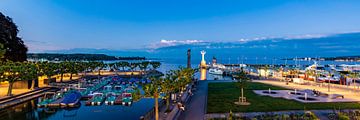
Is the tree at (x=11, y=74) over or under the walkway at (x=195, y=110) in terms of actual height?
over

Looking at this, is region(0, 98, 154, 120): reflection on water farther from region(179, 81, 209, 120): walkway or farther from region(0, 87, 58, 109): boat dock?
region(179, 81, 209, 120): walkway

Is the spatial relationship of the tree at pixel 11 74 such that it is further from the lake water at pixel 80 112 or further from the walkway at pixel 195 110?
the walkway at pixel 195 110

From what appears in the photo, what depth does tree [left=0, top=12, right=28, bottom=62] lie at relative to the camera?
52.1 metres

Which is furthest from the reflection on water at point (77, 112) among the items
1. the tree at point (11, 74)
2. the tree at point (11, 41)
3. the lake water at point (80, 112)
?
the tree at point (11, 41)

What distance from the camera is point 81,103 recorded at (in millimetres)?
36156

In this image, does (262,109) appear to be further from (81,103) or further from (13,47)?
(13,47)

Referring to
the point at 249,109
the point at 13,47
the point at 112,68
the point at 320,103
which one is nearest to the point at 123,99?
the point at 249,109

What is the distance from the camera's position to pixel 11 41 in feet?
178

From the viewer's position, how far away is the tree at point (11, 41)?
2051 inches

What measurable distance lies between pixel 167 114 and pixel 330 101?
17997 mm

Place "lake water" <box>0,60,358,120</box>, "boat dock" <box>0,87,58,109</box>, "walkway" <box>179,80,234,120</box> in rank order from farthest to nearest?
"boat dock" <box>0,87,58,109</box>
"lake water" <box>0,60,358,120</box>
"walkway" <box>179,80,234,120</box>

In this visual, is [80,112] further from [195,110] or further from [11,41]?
[11,41]

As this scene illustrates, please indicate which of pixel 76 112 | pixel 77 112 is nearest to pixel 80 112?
pixel 77 112

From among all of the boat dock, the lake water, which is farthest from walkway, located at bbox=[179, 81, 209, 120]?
the boat dock
